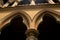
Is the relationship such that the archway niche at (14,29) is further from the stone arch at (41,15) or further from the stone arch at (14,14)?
the stone arch at (41,15)

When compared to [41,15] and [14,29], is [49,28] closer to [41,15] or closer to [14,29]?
[41,15]

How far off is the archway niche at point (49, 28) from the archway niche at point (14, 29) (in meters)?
0.34

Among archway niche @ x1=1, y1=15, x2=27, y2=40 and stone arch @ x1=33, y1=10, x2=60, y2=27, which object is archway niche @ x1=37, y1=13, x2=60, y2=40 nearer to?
stone arch @ x1=33, y1=10, x2=60, y2=27

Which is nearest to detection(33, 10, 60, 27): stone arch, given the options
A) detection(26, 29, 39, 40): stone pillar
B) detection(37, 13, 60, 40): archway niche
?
detection(37, 13, 60, 40): archway niche

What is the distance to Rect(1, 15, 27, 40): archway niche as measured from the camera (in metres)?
6.13

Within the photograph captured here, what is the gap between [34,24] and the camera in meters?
5.88

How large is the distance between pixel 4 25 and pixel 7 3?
0.61m

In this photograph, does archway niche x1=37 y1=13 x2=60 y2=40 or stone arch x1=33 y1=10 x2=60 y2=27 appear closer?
stone arch x1=33 y1=10 x2=60 y2=27

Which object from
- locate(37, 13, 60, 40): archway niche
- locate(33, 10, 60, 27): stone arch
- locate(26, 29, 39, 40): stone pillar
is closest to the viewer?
locate(26, 29, 39, 40): stone pillar

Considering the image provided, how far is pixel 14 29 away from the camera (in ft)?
Result: 21.3

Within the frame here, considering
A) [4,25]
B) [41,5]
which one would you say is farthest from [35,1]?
[4,25]

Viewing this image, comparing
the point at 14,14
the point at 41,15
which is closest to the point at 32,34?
the point at 41,15

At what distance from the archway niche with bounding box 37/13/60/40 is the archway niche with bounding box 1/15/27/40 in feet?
1.11

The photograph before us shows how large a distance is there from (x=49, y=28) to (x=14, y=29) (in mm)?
661
